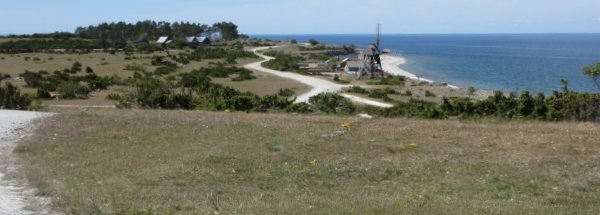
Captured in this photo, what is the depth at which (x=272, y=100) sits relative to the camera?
31.3 metres

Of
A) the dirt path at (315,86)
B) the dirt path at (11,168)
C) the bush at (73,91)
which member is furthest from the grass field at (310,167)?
the dirt path at (315,86)

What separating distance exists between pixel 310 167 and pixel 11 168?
6071mm

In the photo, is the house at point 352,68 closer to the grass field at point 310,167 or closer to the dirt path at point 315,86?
the dirt path at point 315,86

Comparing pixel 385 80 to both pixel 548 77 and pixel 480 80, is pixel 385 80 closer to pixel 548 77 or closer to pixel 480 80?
pixel 480 80

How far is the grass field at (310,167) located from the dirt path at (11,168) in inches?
12.8

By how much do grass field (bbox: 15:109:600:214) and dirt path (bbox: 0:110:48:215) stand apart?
0.33 meters

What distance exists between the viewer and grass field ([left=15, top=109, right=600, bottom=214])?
32.2 ft

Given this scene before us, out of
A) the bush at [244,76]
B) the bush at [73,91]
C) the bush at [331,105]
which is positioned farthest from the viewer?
the bush at [244,76]

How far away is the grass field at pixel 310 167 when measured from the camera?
9812 millimetres

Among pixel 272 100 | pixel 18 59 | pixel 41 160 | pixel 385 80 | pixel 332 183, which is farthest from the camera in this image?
pixel 18 59

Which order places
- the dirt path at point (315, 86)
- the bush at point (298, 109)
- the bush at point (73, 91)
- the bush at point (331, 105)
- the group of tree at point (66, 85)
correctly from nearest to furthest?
the bush at point (298, 109) → the bush at point (331, 105) → the bush at point (73, 91) → the group of tree at point (66, 85) → the dirt path at point (315, 86)

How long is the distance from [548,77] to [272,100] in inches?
2275

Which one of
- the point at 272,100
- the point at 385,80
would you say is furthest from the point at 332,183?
the point at 385,80

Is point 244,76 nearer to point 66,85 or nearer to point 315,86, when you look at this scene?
point 315,86
